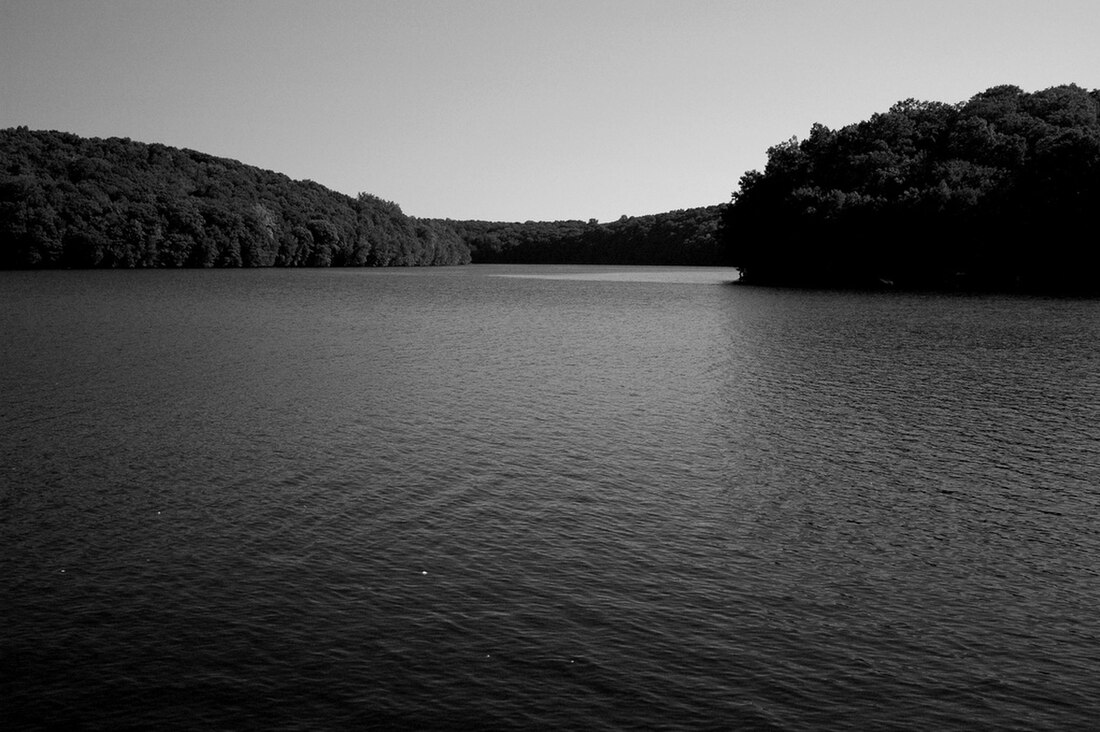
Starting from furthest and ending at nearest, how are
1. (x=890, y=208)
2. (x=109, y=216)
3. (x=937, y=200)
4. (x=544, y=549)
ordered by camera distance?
(x=109, y=216), (x=890, y=208), (x=937, y=200), (x=544, y=549)

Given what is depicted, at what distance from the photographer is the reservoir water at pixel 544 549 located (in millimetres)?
11812

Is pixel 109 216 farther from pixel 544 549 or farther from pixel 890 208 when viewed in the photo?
pixel 544 549

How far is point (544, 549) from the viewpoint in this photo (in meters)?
17.2

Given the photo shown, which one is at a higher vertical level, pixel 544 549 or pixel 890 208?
pixel 890 208

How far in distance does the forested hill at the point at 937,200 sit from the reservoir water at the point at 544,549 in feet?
234

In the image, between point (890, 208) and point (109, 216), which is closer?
point (890, 208)

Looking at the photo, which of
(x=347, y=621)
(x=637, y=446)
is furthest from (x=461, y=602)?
(x=637, y=446)

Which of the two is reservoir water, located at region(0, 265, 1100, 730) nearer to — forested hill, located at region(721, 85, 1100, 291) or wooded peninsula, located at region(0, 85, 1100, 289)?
forested hill, located at region(721, 85, 1100, 291)

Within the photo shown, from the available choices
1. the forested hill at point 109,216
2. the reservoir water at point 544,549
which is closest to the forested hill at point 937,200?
the reservoir water at point 544,549

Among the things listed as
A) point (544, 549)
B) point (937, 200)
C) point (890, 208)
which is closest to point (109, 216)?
point (890, 208)

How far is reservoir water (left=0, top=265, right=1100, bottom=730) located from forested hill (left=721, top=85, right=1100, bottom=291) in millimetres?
71216

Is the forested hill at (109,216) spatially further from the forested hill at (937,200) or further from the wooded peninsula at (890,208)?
the forested hill at (937,200)

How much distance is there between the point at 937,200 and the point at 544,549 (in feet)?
345

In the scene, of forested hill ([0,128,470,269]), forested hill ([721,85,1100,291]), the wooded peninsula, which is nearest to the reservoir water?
forested hill ([721,85,1100,291])
